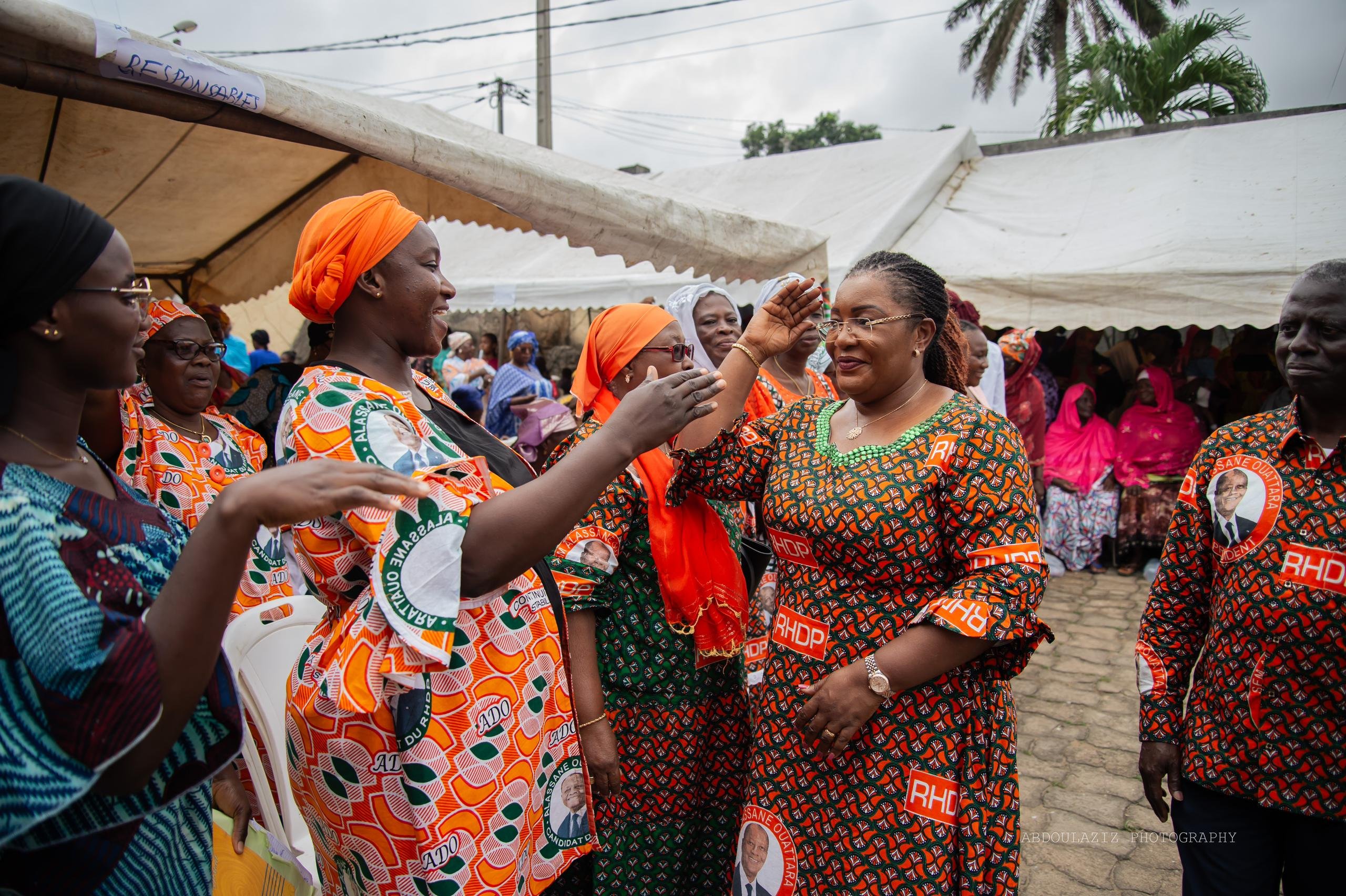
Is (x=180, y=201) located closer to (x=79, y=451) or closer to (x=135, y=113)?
(x=135, y=113)

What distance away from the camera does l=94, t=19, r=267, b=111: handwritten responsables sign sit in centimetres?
226

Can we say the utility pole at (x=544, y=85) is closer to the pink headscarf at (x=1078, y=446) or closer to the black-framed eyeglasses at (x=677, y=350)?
the pink headscarf at (x=1078, y=446)

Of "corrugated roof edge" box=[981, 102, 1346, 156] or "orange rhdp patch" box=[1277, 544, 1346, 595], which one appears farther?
"corrugated roof edge" box=[981, 102, 1346, 156]

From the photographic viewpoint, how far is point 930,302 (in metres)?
2.01

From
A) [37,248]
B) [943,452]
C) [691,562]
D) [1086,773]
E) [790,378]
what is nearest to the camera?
[37,248]

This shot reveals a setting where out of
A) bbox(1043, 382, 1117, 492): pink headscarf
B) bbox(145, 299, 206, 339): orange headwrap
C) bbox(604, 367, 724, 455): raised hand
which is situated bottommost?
bbox(1043, 382, 1117, 492): pink headscarf

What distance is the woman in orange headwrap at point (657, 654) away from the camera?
2217 mm

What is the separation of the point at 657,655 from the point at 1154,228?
25.4 ft

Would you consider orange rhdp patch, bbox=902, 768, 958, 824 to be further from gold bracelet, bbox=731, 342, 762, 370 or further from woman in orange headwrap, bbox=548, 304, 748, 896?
gold bracelet, bbox=731, 342, 762, 370

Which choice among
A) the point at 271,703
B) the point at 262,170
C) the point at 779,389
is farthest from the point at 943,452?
the point at 262,170

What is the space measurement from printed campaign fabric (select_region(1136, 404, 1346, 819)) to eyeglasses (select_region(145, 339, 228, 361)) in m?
3.39

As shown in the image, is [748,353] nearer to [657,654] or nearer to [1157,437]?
[657,654]

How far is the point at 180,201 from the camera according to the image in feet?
13.4

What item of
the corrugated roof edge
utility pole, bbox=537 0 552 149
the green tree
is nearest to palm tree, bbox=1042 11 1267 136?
the corrugated roof edge
